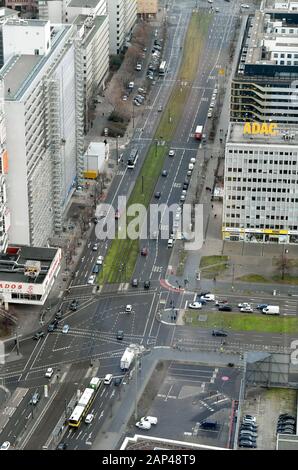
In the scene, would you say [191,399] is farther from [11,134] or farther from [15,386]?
[11,134]

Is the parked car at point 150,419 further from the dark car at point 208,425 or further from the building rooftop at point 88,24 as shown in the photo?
the building rooftop at point 88,24

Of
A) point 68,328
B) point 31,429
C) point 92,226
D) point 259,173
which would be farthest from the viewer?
point 92,226

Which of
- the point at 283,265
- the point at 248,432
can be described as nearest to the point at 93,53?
the point at 283,265

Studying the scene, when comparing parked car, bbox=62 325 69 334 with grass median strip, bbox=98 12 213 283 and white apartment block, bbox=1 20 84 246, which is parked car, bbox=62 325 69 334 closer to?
grass median strip, bbox=98 12 213 283

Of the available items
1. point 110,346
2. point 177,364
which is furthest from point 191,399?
point 110,346

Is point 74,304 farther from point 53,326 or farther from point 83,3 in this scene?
point 83,3
